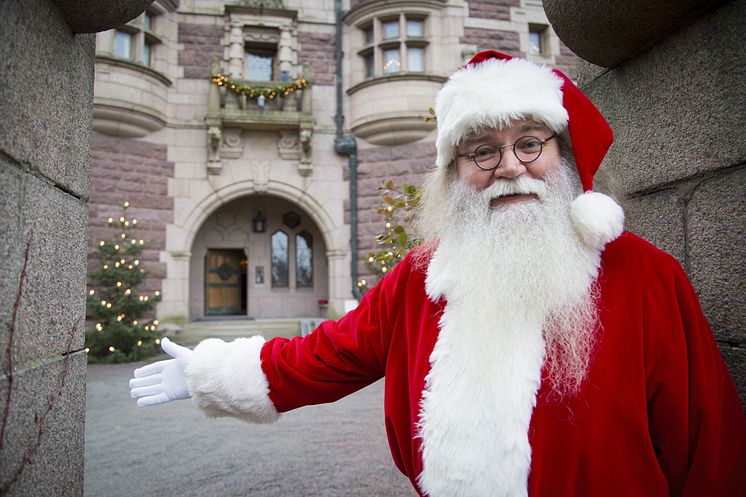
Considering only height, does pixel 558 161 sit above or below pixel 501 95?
below

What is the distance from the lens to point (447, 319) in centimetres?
140

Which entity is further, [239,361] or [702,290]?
[239,361]

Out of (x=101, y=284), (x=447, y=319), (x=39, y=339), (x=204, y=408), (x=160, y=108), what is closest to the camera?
(x=39, y=339)

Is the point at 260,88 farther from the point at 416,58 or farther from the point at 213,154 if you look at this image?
the point at 416,58

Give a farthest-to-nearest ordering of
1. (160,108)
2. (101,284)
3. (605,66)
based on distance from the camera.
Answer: (160,108) → (101,284) → (605,66)

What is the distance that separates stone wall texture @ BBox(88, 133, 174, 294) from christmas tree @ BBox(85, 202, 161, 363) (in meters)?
0.35

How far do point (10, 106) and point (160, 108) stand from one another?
874 cm

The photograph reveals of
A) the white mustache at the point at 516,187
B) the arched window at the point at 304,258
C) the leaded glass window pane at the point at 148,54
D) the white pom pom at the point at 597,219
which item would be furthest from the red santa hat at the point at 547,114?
the arched window at the point at 304,258

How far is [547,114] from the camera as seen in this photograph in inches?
54.9

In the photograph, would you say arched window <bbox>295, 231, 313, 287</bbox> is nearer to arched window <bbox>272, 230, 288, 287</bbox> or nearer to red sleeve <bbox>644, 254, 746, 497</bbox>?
arched window <bbox>272, 230, 288, 287</bbox>

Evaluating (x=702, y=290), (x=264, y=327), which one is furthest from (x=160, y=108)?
(x=702, y=290)

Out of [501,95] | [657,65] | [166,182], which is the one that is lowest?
[501,95]

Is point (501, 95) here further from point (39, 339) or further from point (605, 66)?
point (39, 339)

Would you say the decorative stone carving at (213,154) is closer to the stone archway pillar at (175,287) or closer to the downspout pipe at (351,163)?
the stone archway pillar at (175,287)
